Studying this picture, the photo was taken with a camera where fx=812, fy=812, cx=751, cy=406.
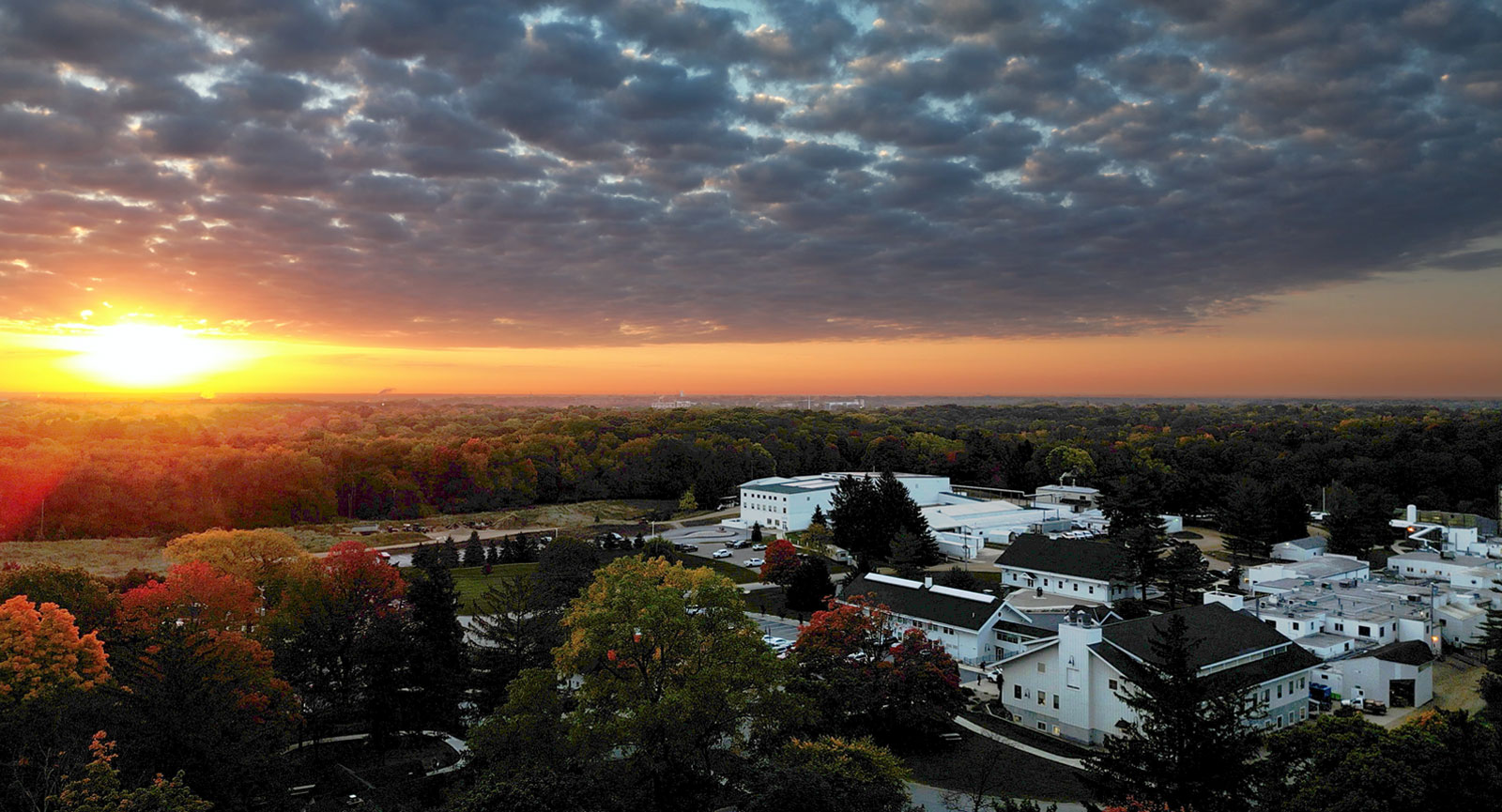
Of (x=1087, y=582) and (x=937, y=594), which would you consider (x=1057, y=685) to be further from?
(x=1087, y=582)

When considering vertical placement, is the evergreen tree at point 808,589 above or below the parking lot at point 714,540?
above

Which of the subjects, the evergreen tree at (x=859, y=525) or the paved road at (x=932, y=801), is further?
the evergreen tree at (x=859, y=525)

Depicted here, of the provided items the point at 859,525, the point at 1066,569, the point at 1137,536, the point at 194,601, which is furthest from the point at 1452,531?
the point at 194,601

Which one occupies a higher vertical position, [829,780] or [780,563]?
[829,780]

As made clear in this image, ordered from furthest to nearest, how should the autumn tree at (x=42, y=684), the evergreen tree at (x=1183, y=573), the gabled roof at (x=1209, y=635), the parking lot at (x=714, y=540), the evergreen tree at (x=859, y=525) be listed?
the parking lot at (x=714, y=540), the evergreen tree at (x=859, y=525), the evergreen tree at (x=1183, y=573), the gabled roof at (x=1209, y=635), the autumn tree at (x=42, y=684)

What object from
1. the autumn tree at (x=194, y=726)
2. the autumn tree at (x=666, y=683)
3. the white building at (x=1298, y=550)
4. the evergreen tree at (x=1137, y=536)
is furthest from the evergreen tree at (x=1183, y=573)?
the autumn tree at (x=194, y=726)

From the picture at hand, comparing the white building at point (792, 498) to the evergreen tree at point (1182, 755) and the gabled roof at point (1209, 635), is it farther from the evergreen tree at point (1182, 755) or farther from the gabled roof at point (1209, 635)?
the evergreen tree at point (1182, 755)

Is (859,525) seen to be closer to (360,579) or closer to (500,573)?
(500,573)

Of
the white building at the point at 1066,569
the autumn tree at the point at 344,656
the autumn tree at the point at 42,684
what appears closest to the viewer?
the autumn tree at the point at 42,684
